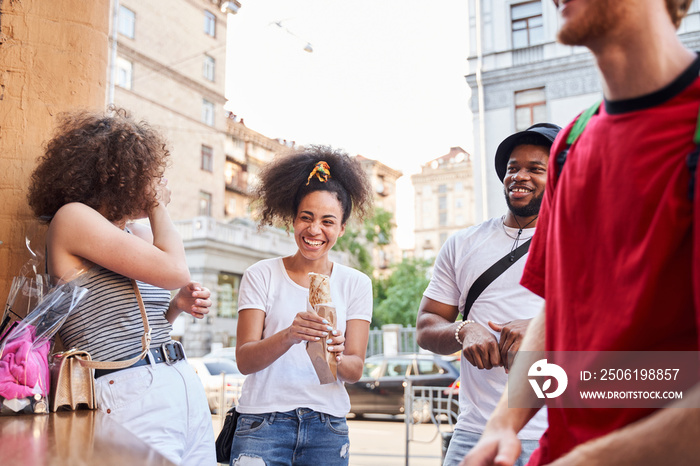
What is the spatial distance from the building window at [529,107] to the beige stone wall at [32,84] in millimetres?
12568

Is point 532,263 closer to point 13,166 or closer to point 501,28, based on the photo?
point 13,166

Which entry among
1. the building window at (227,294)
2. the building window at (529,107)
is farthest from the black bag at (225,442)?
the building window at (227,294)

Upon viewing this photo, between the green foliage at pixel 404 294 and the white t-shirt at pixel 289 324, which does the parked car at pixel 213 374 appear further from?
the green foliage at pixel 404 294

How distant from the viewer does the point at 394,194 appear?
43094 millimetres

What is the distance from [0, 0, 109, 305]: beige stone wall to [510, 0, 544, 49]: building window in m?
12.9

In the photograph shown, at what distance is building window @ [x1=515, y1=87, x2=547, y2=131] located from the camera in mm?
14125

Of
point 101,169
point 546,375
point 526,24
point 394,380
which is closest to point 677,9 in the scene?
point 546,375

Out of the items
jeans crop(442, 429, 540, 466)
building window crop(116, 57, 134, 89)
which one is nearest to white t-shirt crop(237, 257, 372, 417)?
jeans crop(442, 429, 540, 466)

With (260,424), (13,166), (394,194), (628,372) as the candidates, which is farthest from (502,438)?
(394,194)

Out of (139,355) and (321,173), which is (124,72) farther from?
(139,355)

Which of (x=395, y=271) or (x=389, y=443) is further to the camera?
(x=395, y=271)

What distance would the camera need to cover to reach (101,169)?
177 centimetres

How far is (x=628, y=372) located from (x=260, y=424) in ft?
4.68

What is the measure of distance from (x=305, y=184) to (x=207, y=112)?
63.4 ft
